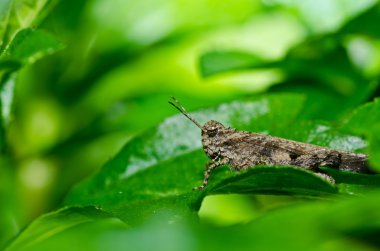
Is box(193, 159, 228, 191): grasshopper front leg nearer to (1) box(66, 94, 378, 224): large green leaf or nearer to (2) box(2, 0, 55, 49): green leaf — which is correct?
(1) box(66, 94, 378, 224): large green leaf

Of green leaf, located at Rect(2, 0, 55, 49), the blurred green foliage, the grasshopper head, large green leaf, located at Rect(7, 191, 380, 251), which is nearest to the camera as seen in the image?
large green leaf, located at Rect(7, 191, 380, 251)

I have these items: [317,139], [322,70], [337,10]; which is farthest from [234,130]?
[337,10]

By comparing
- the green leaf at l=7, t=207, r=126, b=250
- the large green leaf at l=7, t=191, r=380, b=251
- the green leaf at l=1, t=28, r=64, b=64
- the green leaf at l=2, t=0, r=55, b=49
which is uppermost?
the green leaf at l=2, t=0, r=55, b=49

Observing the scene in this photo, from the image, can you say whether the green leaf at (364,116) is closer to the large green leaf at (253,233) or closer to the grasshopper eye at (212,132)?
the grasshopper eye at (212,132)

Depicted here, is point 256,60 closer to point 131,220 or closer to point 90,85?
point 90,85

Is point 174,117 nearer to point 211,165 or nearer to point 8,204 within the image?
point 211,165

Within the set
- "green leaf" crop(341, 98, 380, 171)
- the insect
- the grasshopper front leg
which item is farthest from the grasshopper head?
"green leaf" crop(341, 98, 380, 171)

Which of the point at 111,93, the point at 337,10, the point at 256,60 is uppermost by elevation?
the point at 337,10

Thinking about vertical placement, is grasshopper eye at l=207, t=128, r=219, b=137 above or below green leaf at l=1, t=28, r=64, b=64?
below
